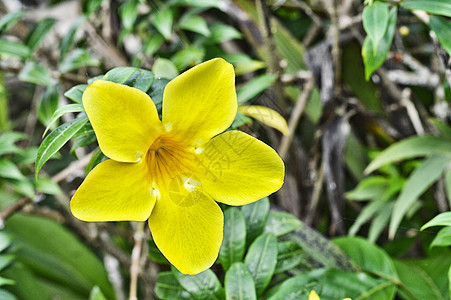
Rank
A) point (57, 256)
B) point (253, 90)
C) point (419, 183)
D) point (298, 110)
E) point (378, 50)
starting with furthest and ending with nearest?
point (57, 256) < point (298, 110) < point (419, 183) < point (253, 90) < point (378, 50)

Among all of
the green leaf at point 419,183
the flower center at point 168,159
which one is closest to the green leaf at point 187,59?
the flower center at point 168,159

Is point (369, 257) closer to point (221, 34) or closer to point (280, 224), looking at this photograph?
point (280, 224)

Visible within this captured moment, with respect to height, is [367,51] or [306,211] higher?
[367,51]

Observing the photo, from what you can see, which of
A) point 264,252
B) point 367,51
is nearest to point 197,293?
point 264,252

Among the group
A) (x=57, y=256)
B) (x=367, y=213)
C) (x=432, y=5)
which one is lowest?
(x=57, y=256)

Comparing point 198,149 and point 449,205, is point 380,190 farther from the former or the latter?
point 198,149

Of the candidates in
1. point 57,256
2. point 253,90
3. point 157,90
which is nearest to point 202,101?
point 157,90

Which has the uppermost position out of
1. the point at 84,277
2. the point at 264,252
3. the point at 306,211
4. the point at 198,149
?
the point at 198,149
